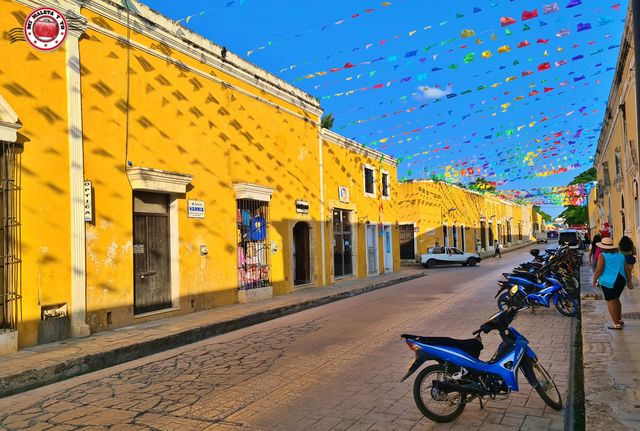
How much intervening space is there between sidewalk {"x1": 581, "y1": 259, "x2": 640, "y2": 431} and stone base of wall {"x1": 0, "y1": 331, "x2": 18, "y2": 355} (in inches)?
312

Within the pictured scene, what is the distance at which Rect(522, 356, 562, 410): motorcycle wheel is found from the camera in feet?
15.9

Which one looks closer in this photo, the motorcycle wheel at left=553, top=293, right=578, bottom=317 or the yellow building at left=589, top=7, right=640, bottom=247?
the motorcycle wheel at left=553, top=293, right=578, bottom=317

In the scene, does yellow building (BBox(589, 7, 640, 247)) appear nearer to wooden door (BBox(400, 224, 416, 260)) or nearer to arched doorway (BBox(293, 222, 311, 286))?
arched doorway (BBox(293, 222, 311, 286))

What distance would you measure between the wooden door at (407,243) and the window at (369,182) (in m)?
11.5

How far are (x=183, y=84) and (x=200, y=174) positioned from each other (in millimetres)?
2246

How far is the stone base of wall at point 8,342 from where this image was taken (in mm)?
7734

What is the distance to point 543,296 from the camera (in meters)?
10.6

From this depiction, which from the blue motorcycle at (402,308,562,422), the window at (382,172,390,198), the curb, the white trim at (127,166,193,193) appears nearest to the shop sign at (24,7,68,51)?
the white trim at (127,166,193,193)

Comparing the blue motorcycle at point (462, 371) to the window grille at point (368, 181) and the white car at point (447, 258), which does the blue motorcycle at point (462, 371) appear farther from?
the white car at point (447, 258)

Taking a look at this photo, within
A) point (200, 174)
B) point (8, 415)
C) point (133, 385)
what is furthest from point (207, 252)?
point (8, 415)

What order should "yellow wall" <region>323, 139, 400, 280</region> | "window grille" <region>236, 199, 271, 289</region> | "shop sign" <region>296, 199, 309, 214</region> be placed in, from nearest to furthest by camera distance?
1. "window grille" <region>236, 199, 271, 289</region>
2. "shop sign" <region>296, 199, 309, 214</region>
3. "yellow wall" <region>323, 139, 400, 280</region>

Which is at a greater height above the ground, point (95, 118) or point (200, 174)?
point (95, 118)

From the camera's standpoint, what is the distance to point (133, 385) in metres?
6.55

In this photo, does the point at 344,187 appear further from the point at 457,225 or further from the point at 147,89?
the point at 457,225
